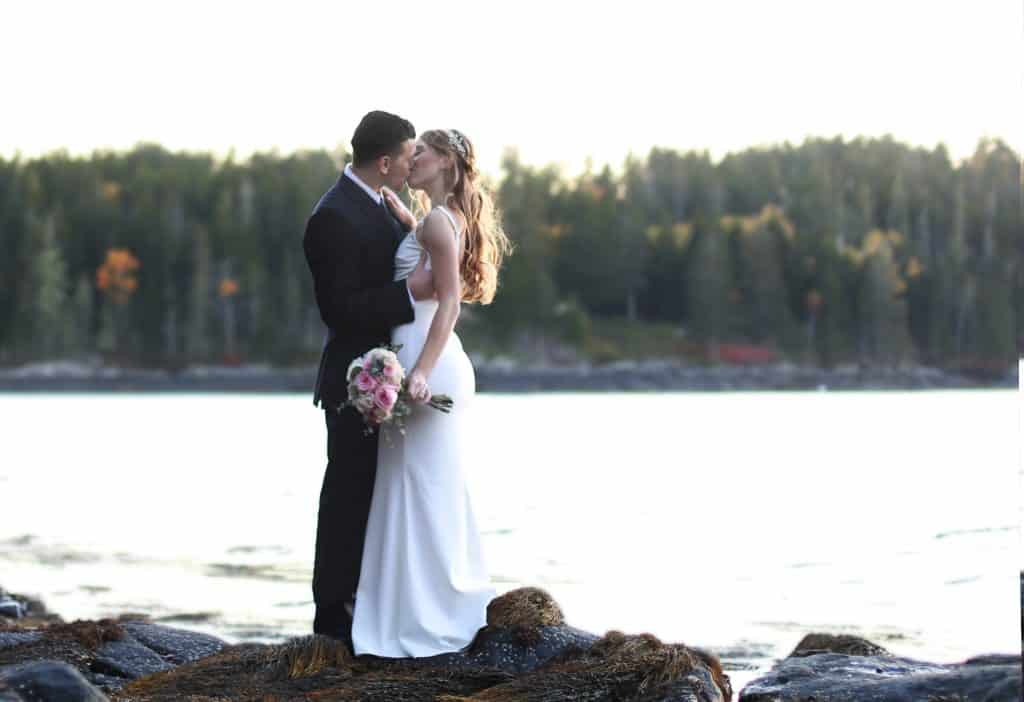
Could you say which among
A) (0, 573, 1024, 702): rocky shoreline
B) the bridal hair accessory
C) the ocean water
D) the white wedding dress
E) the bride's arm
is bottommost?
the ocean water

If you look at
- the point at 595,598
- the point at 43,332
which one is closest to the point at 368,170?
the point at 595,598

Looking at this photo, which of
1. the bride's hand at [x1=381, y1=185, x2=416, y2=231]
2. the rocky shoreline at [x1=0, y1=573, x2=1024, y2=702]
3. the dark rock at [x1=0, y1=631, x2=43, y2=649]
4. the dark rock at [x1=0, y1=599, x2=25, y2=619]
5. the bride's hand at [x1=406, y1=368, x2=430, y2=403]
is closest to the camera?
the rocky shoreline at [x1=0, y1=573, x2=1024, y2=702]

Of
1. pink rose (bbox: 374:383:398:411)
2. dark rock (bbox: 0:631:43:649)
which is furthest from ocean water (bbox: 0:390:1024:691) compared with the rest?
dark rock (bbox: 0:631:43:649)

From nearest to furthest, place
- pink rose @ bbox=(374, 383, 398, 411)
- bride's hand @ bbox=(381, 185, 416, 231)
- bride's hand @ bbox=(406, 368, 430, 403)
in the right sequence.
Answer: pink rose @ bbox=(374, 383, 398, 411) < bride's hand @ bbox=(406, 368, 430, 403) < bride's hand @ bbox=(381, 185, 416, 231)

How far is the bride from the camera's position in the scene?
7016 mm

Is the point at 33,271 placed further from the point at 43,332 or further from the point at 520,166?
the point at 520,166

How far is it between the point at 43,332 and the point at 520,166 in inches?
1698

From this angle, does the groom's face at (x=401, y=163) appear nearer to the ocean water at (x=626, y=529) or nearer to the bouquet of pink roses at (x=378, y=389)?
the bouquet of pink roses at (x=378, y=389)

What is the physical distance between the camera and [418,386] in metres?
6.86

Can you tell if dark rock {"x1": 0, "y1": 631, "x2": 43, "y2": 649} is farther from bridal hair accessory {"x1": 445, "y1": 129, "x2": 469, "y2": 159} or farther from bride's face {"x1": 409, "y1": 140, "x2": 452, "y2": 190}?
bridal hair accessory {"x1": 445, "y1": 129, "x2": 469, "y2": 159}

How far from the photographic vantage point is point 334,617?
283 inches

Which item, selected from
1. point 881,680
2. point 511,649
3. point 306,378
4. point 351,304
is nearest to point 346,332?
point 351,304

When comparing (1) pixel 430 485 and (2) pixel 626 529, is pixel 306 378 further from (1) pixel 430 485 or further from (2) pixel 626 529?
(1) pixel 430 485

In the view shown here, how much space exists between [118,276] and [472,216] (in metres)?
119
